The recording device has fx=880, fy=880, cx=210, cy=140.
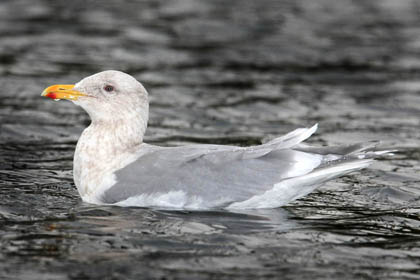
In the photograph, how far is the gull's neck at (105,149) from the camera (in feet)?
28.8

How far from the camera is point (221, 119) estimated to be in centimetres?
1337

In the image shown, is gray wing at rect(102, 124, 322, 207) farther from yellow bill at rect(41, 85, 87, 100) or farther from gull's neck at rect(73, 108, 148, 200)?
yellow bill at rect(41, 85, 87, 100)

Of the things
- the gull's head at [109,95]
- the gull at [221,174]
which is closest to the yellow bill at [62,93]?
the gull's head at [109,95]

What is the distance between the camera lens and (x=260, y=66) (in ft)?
54.7

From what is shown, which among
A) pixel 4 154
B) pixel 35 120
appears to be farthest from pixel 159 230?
pixel 35 120

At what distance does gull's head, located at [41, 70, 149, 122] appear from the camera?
899cm

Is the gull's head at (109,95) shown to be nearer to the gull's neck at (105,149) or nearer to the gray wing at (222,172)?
the gull's neck at (105,149)

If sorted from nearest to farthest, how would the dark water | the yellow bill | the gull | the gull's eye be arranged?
the dark water → the gull → the yellow bill → the gull's eye

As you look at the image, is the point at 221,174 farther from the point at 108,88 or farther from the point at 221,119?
the point at 221,119

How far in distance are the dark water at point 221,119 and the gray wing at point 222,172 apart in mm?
222

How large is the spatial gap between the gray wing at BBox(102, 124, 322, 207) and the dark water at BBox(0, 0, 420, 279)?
0.22 m

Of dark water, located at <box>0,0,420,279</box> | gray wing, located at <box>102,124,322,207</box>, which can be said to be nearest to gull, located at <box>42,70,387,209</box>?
gray wing, located at <box>102,124,322,207</box>

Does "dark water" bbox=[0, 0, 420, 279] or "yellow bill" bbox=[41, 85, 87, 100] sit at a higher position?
"yellow bill" bbox=[41, 85, 87, 100]

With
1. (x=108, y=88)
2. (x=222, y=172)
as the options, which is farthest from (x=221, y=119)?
(x=222, y=172)
